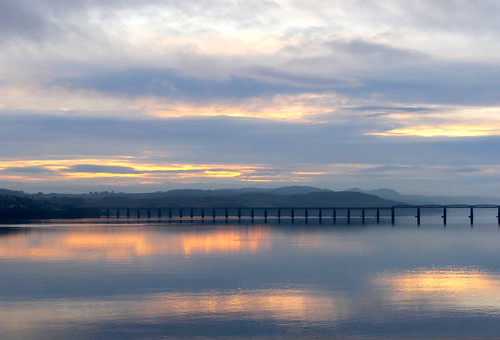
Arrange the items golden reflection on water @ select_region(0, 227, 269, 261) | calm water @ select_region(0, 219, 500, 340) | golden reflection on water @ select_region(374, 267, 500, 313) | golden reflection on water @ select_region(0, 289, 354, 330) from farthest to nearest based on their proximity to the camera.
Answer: golden reflection on water @ select_region(0, 227, 269, 261)
golden reflection on water @ select_region(374, 267, 500, 313)
golden reflection on water @ select_region(0, 289, 354, 330)
calm water @ select_region(0, 219, 500, 340)

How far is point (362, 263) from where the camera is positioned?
204 ft

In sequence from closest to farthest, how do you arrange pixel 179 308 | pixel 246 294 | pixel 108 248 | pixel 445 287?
pixel 179 308, pixel 246 294, pixel 445 287, pixel 108 248

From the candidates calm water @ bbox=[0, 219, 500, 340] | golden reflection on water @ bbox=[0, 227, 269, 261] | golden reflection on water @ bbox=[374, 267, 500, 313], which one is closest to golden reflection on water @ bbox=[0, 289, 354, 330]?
calm water @ bbox=[0, 219, 500, 340]

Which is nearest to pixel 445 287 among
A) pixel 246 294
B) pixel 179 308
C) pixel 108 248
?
pixel 246 294

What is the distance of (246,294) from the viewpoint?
4181cm

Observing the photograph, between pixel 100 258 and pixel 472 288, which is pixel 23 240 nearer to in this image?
pixel 100 258

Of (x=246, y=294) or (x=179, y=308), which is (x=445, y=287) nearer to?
(x=246, y=294)

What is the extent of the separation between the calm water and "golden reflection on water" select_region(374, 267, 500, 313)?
7 centimetres

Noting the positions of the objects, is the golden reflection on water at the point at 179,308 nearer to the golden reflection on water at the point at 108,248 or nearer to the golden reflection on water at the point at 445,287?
the golden reflection on water at the point at 445,287

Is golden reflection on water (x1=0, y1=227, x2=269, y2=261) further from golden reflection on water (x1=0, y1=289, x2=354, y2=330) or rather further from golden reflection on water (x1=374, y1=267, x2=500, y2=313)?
golden reflection on water (x1=374, y1=267, x2=500, y2=313)

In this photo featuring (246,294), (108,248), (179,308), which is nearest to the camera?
(179,308)

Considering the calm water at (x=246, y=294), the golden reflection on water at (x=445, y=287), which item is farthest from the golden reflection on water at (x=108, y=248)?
the golden reflection on water at (x=445, y=287)

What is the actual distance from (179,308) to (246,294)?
657 cm

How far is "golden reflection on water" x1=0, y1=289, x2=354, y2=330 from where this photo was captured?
3350 centimetres
